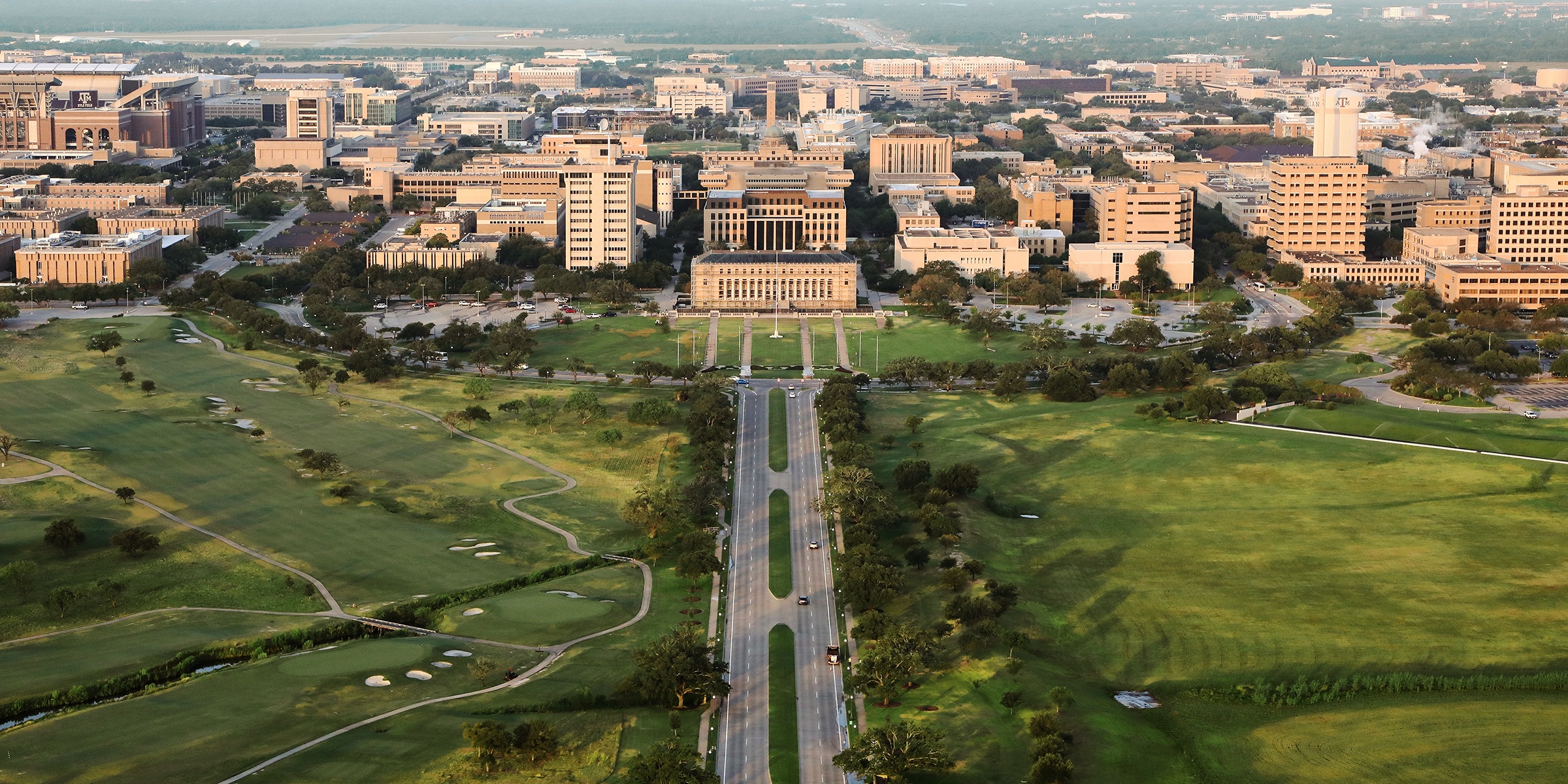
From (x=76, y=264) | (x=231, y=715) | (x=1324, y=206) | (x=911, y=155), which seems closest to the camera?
(x=231, y=715)

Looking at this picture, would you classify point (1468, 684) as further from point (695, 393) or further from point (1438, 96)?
point (1438, 96)

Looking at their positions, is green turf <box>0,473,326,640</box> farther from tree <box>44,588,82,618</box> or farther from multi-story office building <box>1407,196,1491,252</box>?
multi-story office building <box>1407,196,1491,252</box>

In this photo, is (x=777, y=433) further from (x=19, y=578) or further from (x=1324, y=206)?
(x=1324, y=206)

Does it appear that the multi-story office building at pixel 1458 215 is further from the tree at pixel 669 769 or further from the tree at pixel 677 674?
the tree at pixel 669 769

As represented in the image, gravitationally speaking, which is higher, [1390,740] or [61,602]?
[61,602]

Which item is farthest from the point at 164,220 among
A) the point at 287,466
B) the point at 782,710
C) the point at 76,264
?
the point at 782,710

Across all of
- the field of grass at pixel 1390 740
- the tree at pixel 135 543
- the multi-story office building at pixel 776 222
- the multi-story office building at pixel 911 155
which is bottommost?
the field of grass at pixel 1390 740

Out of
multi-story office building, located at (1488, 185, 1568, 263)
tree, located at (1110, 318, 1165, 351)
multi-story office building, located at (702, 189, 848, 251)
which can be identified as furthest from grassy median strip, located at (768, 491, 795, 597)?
multi-story office building, located at (1488, 185, 1568, 263)

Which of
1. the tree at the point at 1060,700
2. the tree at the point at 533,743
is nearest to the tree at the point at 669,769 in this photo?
the tree at the point at 533,743
